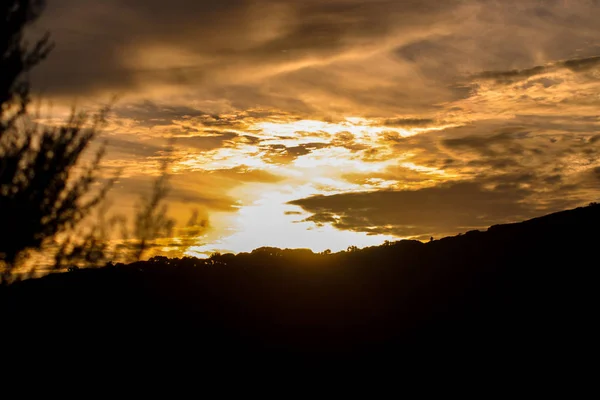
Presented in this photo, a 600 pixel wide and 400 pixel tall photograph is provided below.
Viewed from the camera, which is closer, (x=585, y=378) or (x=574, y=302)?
(x=585, y=378)

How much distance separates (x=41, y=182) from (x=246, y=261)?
608 cm

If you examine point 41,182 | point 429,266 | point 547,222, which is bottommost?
point 429,266

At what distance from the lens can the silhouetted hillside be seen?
11742 millimetres

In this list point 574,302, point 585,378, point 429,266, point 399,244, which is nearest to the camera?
point 585,378

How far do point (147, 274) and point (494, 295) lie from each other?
8.20m

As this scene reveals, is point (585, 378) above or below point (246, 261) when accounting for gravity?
below

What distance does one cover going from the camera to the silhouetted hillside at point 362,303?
11742 mm

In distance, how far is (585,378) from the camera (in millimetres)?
10039

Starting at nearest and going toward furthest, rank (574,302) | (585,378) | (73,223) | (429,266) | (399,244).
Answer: (585,378) → (574,302) → (73,223) → (429,266) → (399,244)

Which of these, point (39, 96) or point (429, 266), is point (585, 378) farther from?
point (39, 96)

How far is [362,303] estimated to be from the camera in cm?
1359

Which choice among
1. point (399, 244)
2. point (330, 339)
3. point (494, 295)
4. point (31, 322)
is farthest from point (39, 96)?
point (494, 295)

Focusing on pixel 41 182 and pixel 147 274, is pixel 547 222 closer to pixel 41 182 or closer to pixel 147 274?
pixel 147 274

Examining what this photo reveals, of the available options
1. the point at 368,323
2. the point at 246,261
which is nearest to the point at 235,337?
the point at 368,323
